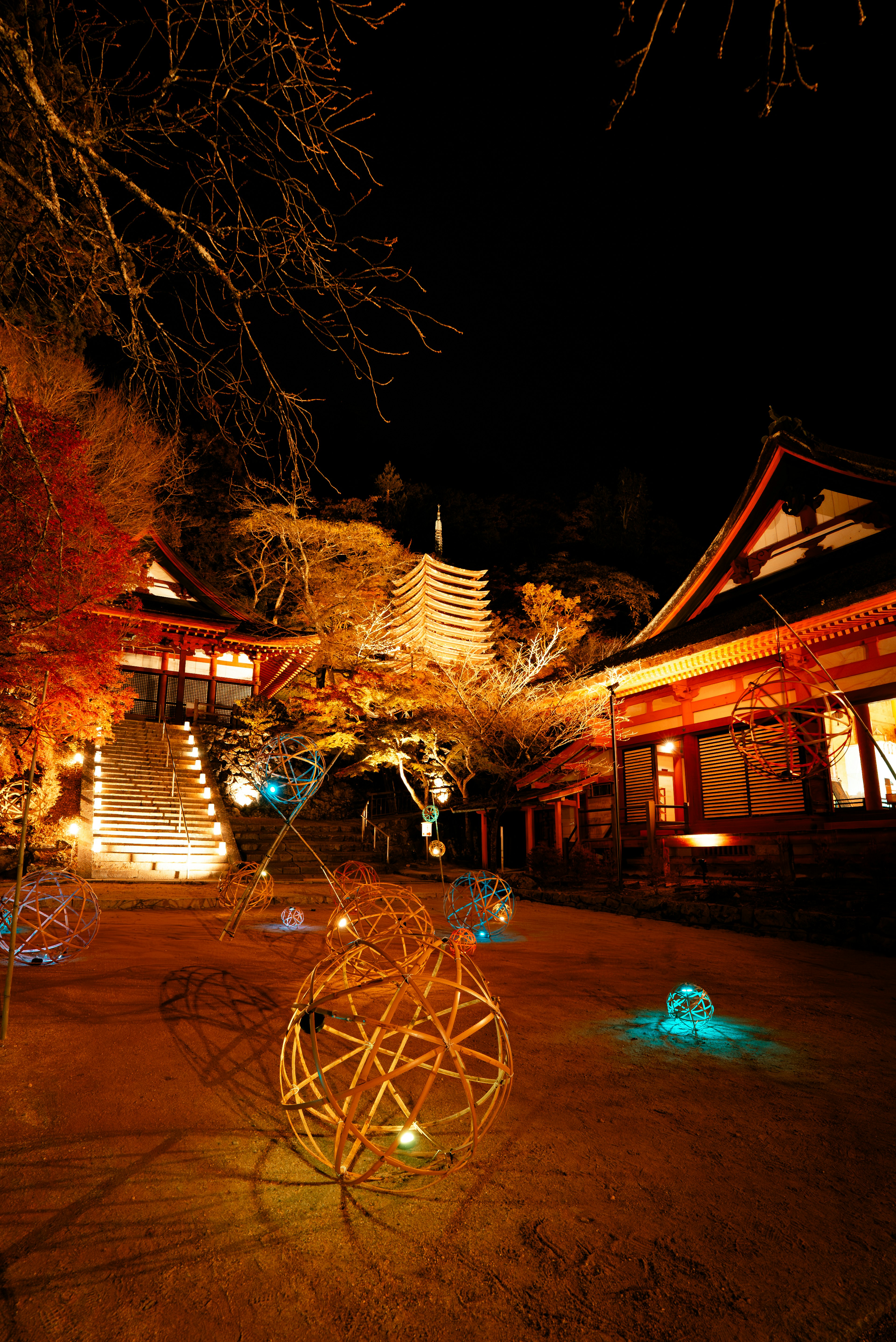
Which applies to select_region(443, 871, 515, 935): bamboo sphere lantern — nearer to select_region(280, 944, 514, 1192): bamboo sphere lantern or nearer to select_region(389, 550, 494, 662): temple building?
select_region(280, 944, 514, 1192): bamboo sphere lantern

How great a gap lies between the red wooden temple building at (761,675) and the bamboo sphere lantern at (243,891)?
7272 millimetres

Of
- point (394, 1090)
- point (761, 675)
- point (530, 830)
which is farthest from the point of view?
point (530, 830)

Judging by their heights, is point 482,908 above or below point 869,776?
below

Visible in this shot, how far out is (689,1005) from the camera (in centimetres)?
550

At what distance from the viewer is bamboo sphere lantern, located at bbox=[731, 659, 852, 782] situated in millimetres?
6738

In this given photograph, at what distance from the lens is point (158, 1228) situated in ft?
8.73

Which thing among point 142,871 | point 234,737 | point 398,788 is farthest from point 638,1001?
point 398,788

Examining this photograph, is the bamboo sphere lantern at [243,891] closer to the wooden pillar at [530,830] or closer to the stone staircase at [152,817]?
the stone staircase at [152,817]

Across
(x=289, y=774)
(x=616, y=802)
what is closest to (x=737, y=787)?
(x=616, y=802)

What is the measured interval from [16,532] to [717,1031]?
39.5 ft

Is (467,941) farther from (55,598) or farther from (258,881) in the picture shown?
(55,598)

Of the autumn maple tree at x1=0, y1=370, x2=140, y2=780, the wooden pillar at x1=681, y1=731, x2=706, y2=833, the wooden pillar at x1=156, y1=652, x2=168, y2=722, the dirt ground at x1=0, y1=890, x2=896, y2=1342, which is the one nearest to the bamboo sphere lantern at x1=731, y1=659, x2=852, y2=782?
the wooden pillar at x1=681, y1=731, x2=706, y2=833

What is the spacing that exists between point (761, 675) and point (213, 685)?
2253cm

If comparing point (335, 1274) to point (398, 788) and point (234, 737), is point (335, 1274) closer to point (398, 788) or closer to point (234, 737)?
point (234, 737)
